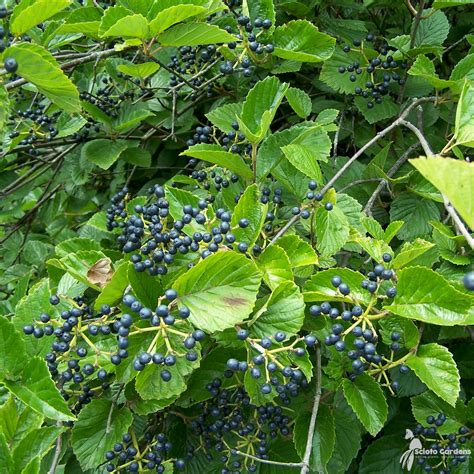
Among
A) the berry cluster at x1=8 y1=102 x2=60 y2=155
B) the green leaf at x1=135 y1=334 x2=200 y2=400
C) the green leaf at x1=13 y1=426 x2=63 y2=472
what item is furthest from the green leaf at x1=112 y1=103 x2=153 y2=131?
the green leaf at x1=13 y1=426 x2=63 y2=472

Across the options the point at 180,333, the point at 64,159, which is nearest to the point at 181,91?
the point at 64,159

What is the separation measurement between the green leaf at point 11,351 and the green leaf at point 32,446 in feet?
0.51

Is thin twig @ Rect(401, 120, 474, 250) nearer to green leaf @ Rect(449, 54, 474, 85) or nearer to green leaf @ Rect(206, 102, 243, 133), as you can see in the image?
green leaf @ Rect(449, 54, 474, 85)

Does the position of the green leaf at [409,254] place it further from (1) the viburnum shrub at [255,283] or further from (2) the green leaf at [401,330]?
(2) the green leaf at [401,330]

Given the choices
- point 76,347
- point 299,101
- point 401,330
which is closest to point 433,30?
point 299,101

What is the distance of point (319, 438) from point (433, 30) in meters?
1.66

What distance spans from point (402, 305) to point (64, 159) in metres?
2.28

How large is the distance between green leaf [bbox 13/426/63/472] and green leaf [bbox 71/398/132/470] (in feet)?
0.62

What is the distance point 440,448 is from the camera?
182 centimetres

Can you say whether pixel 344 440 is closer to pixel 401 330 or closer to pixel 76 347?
pixel 401 330

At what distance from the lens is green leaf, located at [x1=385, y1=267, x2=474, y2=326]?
1.32 m

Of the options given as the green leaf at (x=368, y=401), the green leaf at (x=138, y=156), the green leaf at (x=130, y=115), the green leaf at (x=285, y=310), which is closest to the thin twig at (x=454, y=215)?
the green leaf at (x=285, y=310)

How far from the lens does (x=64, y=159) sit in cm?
312

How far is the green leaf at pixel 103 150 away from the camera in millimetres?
2600
